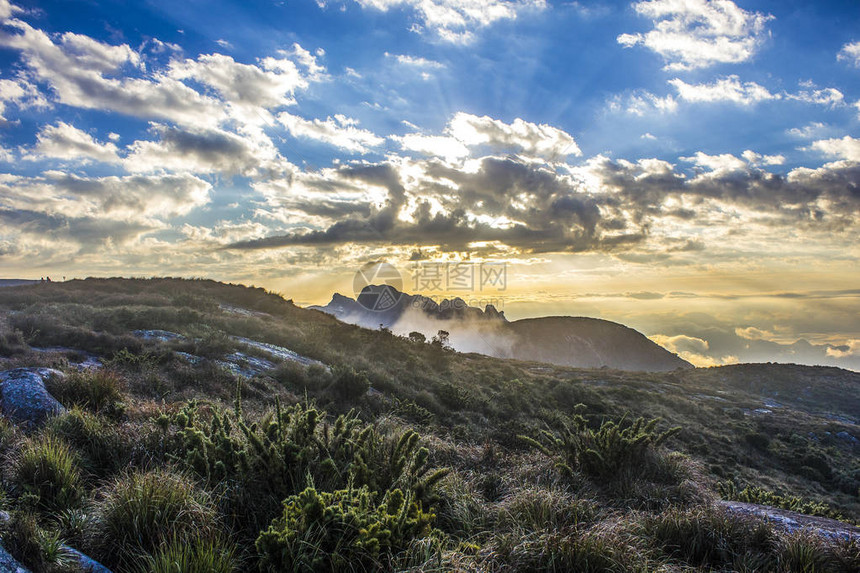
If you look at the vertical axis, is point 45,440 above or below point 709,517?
above

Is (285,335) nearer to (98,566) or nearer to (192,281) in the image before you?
(98,566)

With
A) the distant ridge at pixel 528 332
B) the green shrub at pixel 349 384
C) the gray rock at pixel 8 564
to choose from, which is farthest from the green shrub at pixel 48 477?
the distant ridge at pixel 528 332

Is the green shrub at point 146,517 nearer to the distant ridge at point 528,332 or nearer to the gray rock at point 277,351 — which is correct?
the gray rock at point 277,351

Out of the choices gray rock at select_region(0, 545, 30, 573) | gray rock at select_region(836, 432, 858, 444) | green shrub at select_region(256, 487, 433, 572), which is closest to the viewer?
gray rock at select_region(0, 545, 30, 573)

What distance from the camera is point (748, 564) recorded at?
3703 mm

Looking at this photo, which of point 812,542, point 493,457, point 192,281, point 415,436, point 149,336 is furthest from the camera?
point 192,281

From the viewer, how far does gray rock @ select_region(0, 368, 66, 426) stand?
5.33 meters

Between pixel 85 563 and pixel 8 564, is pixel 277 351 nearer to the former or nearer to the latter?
pixel 85 563

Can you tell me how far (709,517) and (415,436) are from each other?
3157 mm

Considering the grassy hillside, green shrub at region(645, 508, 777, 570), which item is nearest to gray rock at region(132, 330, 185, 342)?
the grassy hillside

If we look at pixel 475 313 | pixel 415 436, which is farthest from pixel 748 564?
pixel 475 313

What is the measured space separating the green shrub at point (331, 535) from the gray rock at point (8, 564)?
1.26 m

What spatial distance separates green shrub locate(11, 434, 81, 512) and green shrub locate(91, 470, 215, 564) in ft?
1.46

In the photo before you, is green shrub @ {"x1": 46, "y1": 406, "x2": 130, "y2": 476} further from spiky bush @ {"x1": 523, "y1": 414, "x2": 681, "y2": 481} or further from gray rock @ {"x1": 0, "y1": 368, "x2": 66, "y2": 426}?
spiky bush @ {"x1": 523, "y1": 414, "x2": 681, "y2": 481}
